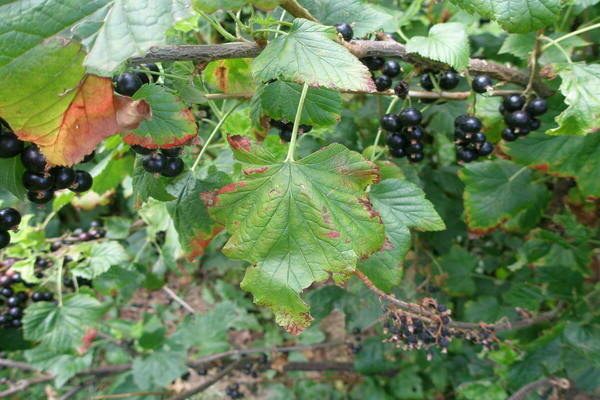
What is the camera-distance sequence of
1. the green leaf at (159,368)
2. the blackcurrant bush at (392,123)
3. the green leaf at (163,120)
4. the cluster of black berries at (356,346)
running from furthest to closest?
the cluster of black berries at (356,346)
the green leaf at (159,368)
the blackcurrant bush at (392,123)
the green leaf at (163,120)

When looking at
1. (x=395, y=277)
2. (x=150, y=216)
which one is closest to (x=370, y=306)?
(x=395, y=277)

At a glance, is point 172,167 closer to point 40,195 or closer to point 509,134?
point 40,195

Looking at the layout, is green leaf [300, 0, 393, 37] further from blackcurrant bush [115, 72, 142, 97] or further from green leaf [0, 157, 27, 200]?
green leaf [0, 157, 27, 200]

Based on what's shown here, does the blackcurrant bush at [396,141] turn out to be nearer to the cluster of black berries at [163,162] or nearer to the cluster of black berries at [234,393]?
the cluster of black berries at [163,162]

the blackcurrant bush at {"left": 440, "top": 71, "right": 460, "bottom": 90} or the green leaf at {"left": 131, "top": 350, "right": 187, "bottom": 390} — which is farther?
the green leaf at {"left": 131, "top": 350, "right": 187, "bottom": 390}

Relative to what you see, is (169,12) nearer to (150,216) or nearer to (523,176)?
(150,216)

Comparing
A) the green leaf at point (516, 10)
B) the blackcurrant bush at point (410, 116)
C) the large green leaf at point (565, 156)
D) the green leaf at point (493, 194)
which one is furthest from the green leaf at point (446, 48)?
the green leaf at point (493, 194)

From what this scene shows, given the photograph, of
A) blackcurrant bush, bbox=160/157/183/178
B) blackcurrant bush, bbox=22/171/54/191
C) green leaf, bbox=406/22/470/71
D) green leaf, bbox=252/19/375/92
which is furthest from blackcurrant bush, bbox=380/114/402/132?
blackcurrant bush, bbox=22/171/54/191
